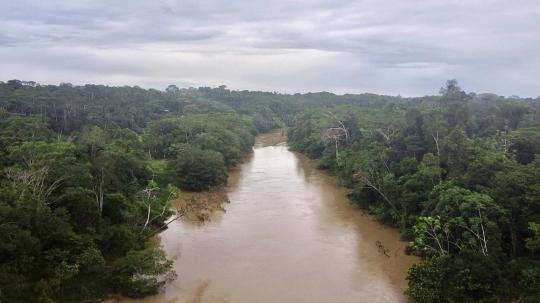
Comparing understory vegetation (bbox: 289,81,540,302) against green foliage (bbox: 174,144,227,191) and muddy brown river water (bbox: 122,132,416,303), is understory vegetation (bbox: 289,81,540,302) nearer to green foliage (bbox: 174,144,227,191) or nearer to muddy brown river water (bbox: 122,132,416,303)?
muddy brown river water (bbox: 122,132,416,303)

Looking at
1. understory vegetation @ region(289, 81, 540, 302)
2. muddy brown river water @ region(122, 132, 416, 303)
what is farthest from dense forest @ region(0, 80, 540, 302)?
muddy brown river water @ region(122, 132, 416, 303)

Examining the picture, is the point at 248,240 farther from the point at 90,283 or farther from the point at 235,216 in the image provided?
the point at 90,283

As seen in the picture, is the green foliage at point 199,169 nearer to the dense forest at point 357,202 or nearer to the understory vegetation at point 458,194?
the dense forest at point 357,202

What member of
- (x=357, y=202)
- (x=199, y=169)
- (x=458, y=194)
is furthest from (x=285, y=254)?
(x=199, y=169)

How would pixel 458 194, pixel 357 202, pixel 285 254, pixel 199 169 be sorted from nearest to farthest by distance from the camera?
pixel 458 194 < pixel 285 254 < pixel 357 202 < pixel 199 169

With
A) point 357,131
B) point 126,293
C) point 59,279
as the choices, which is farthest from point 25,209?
point 357,131

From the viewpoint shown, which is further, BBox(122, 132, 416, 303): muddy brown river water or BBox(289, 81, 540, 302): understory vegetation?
BBox(122, 132, 416, 303): muddy brown river water

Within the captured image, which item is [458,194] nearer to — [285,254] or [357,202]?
[285,254]

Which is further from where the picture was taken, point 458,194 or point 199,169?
point 199,169
